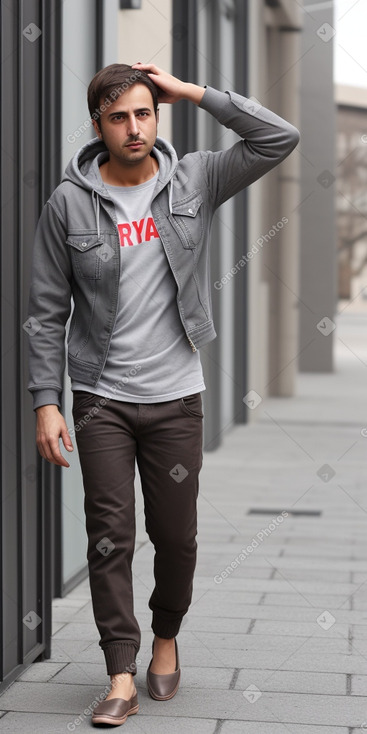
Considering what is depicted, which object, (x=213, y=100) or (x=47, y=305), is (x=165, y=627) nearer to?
(x=47, y=305)

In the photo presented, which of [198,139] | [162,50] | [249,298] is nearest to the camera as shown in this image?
[162,50]

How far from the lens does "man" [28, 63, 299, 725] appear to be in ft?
10.5

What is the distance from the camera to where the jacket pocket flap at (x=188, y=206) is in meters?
3.26

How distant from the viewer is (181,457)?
3.29 m

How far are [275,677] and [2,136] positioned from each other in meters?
1.85

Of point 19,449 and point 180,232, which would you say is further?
point 19,449

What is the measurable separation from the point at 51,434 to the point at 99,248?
1.69 ft

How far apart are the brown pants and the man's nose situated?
0.72 m

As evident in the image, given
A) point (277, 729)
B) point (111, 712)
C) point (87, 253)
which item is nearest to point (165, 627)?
point (111, 712)

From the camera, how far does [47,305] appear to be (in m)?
3.24

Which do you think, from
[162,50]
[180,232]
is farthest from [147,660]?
[162,50]

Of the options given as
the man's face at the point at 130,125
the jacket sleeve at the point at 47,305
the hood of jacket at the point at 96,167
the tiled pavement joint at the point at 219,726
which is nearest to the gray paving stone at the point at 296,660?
the tiled pavement joint at the point at 219,726

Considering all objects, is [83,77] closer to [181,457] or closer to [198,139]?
[181,457]

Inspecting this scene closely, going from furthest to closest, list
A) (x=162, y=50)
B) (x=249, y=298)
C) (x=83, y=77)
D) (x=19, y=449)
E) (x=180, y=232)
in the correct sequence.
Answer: (x=249, y=298) < (x=162, y=50) < (x=83, y=77) < (x=19, y=449) < (x=180, y=232)
